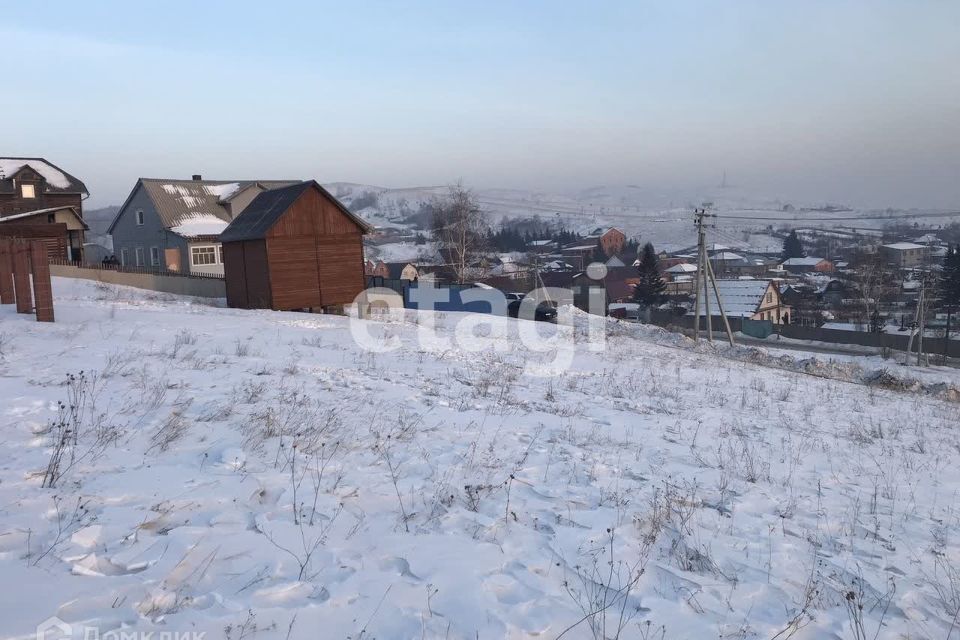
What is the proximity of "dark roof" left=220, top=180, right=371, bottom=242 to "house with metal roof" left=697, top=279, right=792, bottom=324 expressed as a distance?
41464mm

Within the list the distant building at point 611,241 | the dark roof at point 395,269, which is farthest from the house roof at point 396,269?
the distant building at point 611,241

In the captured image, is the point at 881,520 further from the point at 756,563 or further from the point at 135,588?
the point at 135,588

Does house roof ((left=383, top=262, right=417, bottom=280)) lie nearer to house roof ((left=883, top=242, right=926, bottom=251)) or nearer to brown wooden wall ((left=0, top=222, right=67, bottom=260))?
brown wooden wall ((left=0, top=222, right=67, bottom=260))

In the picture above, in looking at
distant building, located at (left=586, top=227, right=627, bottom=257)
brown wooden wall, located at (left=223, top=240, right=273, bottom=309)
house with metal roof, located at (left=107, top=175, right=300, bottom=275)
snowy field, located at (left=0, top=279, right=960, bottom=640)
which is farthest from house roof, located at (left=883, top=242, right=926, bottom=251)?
snowy field, located at (left=0, top=279, right=960, bottom=640)

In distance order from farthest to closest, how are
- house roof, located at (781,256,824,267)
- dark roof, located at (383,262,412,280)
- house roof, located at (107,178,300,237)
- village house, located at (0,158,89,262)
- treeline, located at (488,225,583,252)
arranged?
1. treeline, located at (488,225,583,252)
2. house roof, located at (781,256,824,267)
3. dark roof, located at (383,262,412,280)
4. house roof, located at (107,178,300,237)
5. village house, located at (0,158,89,262)

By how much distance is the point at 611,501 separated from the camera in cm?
486

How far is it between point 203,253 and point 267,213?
17660 millimetres

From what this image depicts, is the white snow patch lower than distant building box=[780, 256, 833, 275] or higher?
higher

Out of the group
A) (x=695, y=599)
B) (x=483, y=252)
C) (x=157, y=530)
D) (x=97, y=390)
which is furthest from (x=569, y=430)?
(x=483, y=252)

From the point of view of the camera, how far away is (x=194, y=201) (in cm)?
4022

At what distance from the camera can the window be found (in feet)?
122

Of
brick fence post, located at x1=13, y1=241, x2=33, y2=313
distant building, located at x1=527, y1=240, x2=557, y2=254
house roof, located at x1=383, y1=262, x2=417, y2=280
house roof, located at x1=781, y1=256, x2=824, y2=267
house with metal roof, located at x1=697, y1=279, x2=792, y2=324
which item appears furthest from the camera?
distant building, located at x1=527, y1=240, x2=557, y2=254

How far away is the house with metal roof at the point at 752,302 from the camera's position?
56406 millimetres

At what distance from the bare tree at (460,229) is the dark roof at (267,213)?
21.4m
